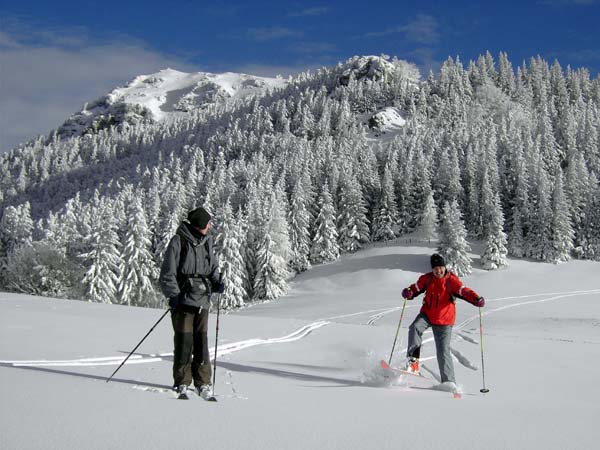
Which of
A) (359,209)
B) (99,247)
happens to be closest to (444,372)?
(99,247)

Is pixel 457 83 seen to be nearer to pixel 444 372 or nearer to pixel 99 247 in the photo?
pixel 99 247

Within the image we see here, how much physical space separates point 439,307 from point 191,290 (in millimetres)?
3684

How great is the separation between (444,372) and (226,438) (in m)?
3.96

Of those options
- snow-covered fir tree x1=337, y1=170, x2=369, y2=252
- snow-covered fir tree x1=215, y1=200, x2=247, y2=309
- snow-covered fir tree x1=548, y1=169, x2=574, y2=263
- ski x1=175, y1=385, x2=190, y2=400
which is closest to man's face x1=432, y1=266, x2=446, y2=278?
ski x1=175, y1=385, x2=190, y2=400

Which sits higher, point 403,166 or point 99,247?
point 403,166

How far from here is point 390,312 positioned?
3747 centimetres

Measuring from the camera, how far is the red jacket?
6.85 meters

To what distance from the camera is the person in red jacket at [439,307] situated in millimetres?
6762

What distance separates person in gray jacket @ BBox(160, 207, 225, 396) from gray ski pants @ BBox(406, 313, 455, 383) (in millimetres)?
3165

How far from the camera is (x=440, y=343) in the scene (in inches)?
267

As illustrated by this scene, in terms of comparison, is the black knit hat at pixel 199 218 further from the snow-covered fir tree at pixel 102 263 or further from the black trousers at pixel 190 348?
the snow-covered fir tree at pixel 102 263

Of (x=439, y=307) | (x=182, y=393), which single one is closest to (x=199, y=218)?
(x=182, y=393)

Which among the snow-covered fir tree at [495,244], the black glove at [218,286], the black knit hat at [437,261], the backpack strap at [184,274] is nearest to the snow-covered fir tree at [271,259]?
the snow-covered fir tree at [495,244]

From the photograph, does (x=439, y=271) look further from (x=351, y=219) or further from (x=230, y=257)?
(x=351, y=219)
